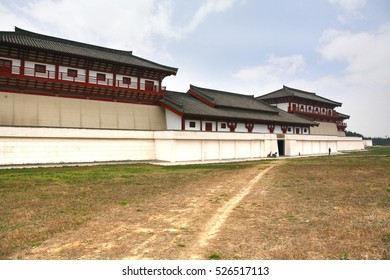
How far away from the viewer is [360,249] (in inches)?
260

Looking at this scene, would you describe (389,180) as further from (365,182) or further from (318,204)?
(318,204)

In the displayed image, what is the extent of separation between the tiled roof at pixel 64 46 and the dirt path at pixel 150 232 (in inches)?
918

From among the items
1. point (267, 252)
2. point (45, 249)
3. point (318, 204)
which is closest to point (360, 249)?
point (267, 252)

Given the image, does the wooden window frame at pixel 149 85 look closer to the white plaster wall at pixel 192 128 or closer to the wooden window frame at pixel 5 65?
the white plaster wall at pixel 192 128

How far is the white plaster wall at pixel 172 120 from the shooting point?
3519cm

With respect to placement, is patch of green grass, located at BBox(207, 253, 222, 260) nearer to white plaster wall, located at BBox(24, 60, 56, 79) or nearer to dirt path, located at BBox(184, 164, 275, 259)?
dirt path, located at BBox(184, 164, 275, 259)

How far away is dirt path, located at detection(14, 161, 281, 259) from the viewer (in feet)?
21.6

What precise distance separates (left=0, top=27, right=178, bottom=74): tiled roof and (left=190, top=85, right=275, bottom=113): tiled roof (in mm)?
8176

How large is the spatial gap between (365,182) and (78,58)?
28.9 meters

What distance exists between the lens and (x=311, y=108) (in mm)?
62094

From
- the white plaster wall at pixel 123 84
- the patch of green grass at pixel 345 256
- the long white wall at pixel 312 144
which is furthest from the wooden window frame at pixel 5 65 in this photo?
the long white wall at pixel 312 144

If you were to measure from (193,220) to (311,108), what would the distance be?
196ft

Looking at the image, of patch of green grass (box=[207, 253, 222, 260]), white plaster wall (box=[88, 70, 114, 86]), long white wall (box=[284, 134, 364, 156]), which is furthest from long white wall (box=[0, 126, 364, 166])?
patch of green grass (box=[207, 253, 222, 260])

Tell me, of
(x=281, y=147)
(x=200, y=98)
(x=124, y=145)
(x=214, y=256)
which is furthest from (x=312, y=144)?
(x=214, y=256)
